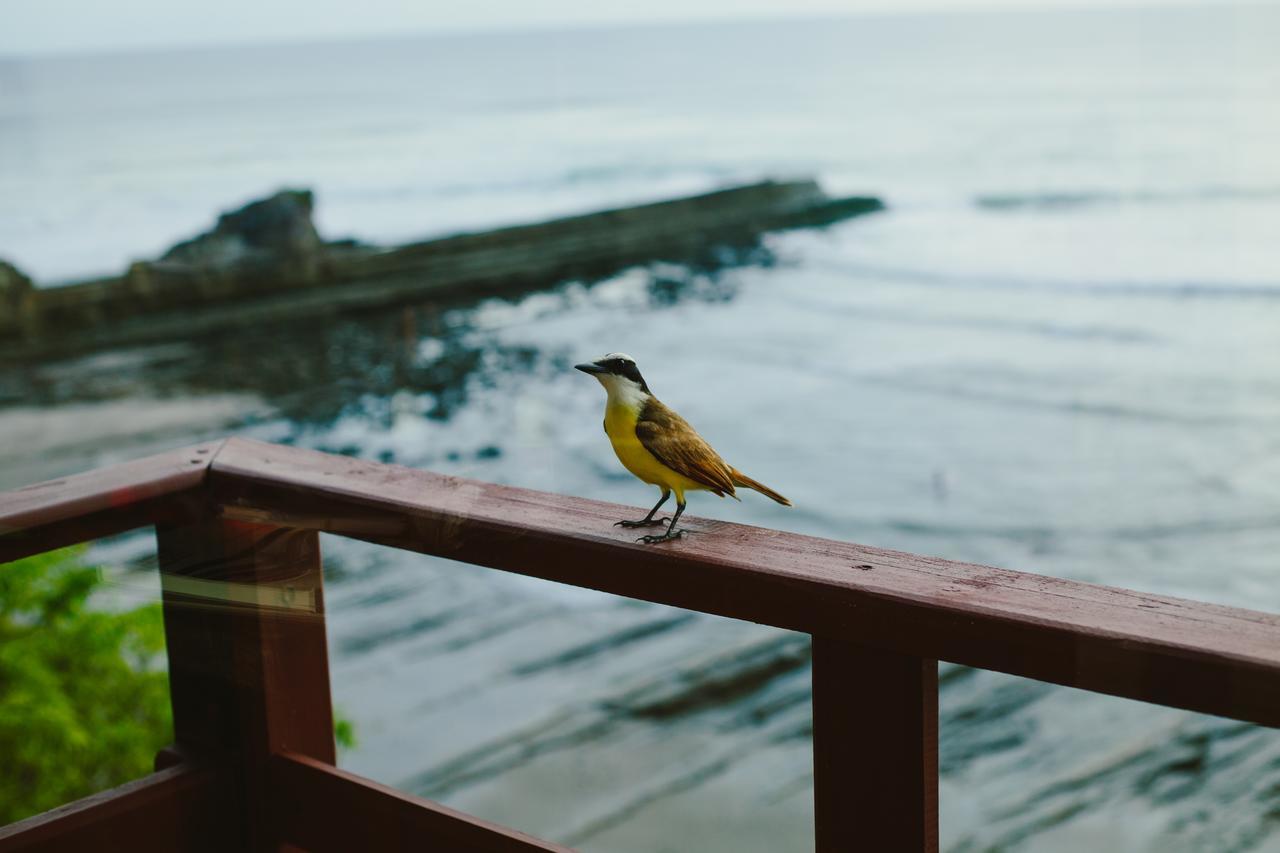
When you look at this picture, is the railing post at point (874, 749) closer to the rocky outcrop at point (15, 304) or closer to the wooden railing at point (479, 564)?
the wooden railing at point (479, 564)

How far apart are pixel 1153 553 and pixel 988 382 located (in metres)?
3.05

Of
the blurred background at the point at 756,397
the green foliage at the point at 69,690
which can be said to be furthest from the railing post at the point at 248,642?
the green foliage at the point at 69,690

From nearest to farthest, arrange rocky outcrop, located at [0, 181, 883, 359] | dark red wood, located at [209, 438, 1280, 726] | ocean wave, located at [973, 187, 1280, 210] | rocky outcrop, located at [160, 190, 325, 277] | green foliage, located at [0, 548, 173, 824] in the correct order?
dark red wood, located at [209, 438, 1280, 726] → green foliage, located at [0, 548, 173, 824] → rocky outcrop, located at [0, 181, 883, 359] → rocky outcrop, located at [160, 190, 325, 277] → ocean wave, located at [973, 187, 1280, 210]

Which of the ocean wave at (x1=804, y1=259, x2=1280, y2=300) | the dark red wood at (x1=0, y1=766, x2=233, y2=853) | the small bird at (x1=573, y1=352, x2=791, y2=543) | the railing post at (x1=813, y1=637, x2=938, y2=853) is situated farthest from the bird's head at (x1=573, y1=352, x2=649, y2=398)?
the ocean wave at (x1=804, y1=259, x2=1280, y2=300)

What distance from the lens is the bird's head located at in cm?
81

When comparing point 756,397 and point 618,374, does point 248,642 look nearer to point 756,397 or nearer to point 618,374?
point 618,374

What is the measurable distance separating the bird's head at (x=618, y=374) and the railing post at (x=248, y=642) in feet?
0.78

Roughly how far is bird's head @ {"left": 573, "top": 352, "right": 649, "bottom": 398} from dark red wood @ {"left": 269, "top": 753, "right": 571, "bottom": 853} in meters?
0.27

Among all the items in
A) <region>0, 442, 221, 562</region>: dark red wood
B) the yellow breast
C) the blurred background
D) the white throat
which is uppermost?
the white throat

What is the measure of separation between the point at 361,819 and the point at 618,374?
1.11ft

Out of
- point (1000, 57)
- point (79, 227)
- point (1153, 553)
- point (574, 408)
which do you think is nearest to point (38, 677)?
point (1153, 553)

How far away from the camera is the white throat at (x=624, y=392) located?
799 millimetres

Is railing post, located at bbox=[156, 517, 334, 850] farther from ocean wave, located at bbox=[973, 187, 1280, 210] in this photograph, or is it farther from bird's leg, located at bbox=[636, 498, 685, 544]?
ocean wave, located at bbox=[973, 187, 1280, 210]

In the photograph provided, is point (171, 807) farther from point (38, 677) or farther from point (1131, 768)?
point (1131, 768)
